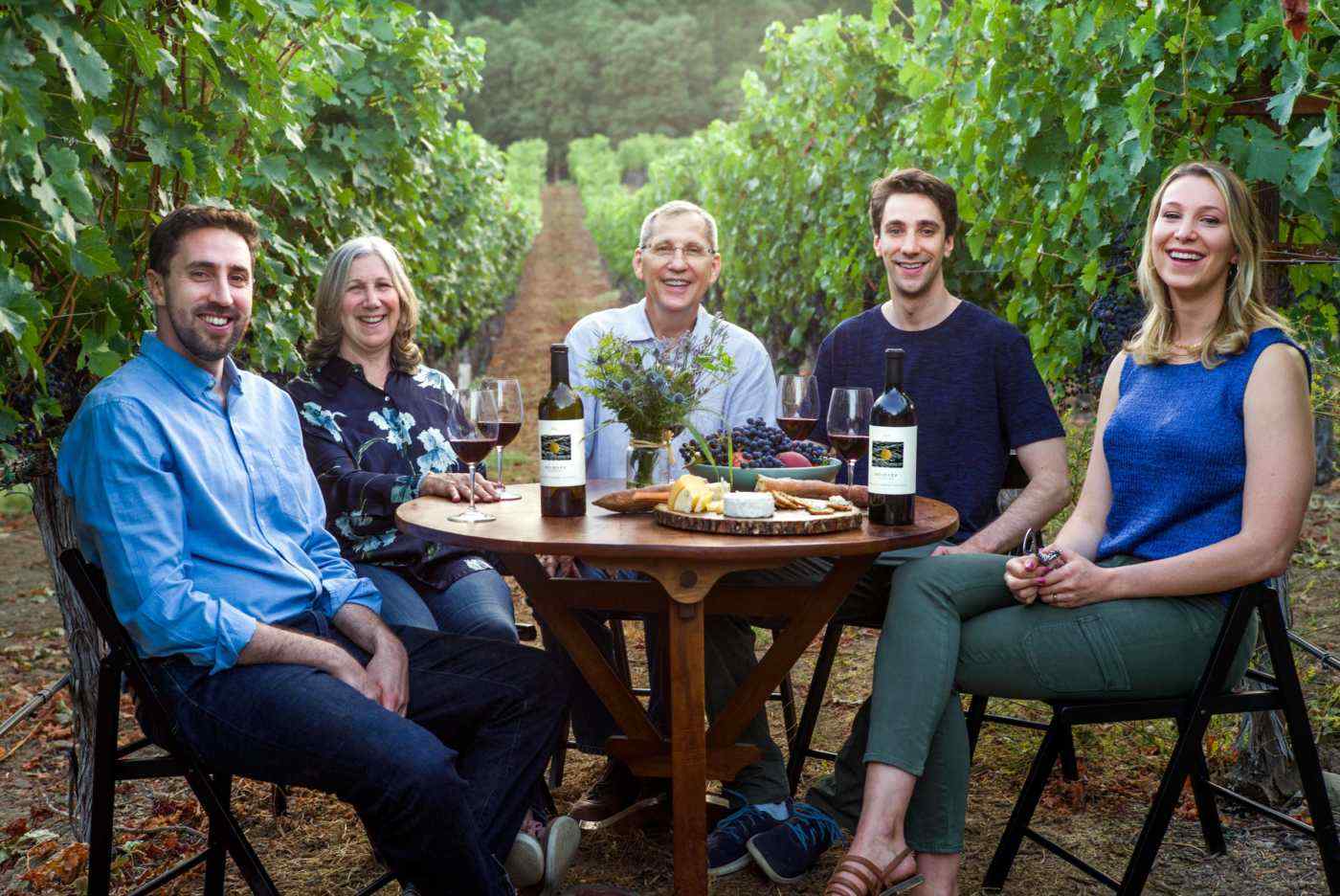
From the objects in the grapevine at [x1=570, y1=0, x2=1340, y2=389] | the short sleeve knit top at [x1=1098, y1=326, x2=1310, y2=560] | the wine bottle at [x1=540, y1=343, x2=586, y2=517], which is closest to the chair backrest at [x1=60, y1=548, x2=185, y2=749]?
the wine bottle at [x1=540, y1=343, x2=586, y2=517]

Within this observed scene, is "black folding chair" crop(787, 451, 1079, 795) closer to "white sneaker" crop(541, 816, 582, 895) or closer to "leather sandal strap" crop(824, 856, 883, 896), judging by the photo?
"white sneaker" crop(541, 816, 582, 895)

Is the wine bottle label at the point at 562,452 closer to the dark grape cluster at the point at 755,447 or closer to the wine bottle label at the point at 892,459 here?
the dark grape cluster at the point at 755,447

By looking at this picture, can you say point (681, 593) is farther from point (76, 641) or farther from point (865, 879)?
point (76, 641)

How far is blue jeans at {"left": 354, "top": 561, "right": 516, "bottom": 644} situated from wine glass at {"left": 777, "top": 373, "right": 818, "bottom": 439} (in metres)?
0.90

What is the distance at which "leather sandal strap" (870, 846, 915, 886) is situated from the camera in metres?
2.12

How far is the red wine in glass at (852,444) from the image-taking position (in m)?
2.35

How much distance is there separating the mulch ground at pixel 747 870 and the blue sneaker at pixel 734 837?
0.04 metres

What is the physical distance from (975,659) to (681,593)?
62 centimetres

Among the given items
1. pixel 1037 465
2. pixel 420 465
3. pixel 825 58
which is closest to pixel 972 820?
pixel 1037 465

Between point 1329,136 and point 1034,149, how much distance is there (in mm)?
1244

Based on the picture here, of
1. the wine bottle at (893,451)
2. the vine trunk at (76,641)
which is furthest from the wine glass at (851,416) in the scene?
the vine trunk at (76,641)

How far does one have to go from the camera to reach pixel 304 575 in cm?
234

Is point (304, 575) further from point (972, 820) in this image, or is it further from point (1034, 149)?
point (1034, 149)

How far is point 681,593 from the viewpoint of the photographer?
84.3 inches
